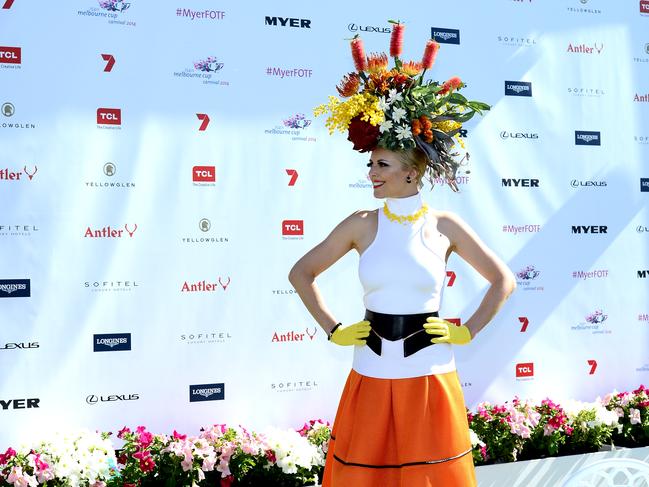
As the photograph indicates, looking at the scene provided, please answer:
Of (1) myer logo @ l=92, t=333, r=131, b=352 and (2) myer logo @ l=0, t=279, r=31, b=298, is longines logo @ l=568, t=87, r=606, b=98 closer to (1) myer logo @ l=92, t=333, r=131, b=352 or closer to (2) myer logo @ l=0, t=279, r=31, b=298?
(1) myer logo @ l=92, t=333, r=131, b=352

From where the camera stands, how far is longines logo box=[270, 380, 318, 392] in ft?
12.8

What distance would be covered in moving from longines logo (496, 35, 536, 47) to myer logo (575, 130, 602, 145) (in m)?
0.58

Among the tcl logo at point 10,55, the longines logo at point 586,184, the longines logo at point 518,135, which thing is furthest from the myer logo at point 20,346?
the longines logo at point 586,184

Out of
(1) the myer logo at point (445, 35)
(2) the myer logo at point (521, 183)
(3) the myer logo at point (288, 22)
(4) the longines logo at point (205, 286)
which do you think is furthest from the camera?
Answer: (2) the myer logo at point (521, 183)

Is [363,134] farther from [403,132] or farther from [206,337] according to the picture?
[206,337]

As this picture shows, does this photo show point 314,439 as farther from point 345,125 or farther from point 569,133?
point 569,133

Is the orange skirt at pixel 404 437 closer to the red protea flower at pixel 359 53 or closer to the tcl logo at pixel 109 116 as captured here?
the red protea flower at pixel 359 53

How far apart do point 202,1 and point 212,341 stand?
1.65m

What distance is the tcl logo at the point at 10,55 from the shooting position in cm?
343

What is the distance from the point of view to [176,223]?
3699 mm

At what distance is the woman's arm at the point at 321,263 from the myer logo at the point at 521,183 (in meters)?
1.89

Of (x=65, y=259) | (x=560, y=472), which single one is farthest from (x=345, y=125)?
(x=560, y=472)

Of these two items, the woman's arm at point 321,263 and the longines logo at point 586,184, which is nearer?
the woman's arm at point 321,263

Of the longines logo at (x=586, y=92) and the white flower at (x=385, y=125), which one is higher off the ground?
the longines logo at (x=586, y=92)
